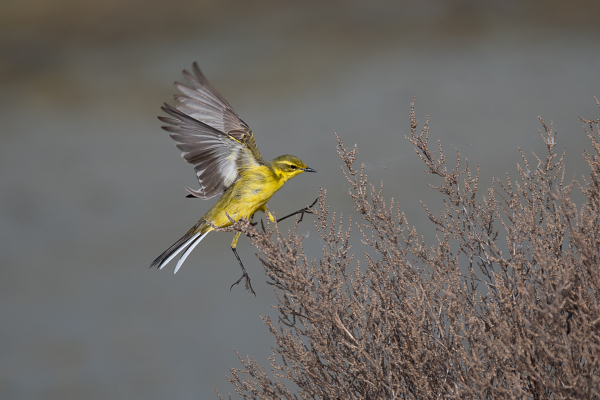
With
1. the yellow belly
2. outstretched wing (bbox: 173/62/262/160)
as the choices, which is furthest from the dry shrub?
outstretched wing (bbox: 173/62/262/160)

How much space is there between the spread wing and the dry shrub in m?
0.57

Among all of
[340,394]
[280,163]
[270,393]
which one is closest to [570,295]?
[340,394]

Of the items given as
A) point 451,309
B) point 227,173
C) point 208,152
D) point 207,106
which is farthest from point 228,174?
point 451,309

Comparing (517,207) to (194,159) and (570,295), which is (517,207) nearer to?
(570,295)

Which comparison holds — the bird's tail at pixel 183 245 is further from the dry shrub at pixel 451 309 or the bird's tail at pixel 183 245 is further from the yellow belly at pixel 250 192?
the dry shrub at pixel 451 309

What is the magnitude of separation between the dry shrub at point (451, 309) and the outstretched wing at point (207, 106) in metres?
0.88

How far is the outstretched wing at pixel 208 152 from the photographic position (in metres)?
1.68

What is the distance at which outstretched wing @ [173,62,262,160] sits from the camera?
6.73 ft

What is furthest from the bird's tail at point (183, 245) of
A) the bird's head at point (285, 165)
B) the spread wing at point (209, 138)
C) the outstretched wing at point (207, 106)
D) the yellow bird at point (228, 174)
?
the outstretched wing at point (207, 106)

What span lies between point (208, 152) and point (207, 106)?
0.39 m

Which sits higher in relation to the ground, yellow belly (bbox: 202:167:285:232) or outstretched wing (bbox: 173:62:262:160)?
outstretched wing (bbox: 173:62:262:160)

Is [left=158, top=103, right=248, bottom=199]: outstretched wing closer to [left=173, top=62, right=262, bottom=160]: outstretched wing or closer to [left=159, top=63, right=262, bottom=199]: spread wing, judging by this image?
[left=159, top=63, right=262, bottom=199]: spread wing

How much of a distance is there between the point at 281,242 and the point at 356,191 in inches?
11.3

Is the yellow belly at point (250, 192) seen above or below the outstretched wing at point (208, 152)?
below
